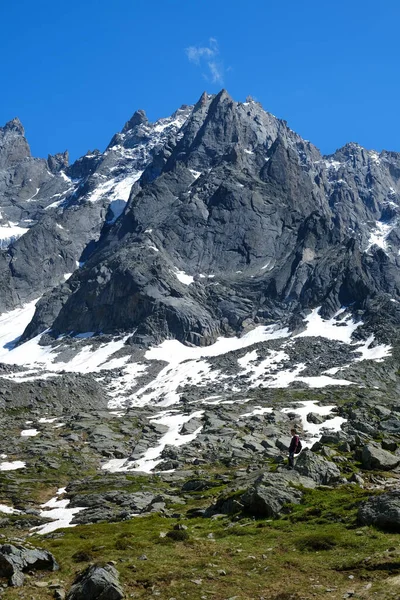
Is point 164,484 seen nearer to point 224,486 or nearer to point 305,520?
point 224,486

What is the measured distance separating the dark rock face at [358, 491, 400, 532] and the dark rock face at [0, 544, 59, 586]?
12.5 meters

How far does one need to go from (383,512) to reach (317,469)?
42.8 ft

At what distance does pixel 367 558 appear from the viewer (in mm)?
20750

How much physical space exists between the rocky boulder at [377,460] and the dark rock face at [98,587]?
26.0 metres

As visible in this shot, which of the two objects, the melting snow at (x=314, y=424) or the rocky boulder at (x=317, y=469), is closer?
the rocky boulder at (x=317, y=469)

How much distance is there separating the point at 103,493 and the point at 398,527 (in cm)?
2683

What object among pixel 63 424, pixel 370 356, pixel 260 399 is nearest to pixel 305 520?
pixel 63 424

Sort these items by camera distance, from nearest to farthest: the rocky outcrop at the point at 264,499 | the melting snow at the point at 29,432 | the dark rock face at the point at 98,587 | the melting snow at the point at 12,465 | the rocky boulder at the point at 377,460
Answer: the dark rock face at the point at 98,587, the rocky outcrop at the point at 264,499, the rocky boulder at the point at 377,460, the melting snow at the point at 12,465, the melting snow at the point at 29,432

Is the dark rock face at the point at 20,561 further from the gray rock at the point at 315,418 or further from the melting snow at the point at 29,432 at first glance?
the gray rock at the point at 315,418

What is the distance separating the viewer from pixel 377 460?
41469mm

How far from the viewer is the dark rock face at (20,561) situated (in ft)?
68.7

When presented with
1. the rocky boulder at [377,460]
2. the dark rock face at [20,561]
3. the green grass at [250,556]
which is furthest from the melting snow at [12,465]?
the dark rock face at [20,561]

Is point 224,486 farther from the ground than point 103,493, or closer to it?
farther from the ground

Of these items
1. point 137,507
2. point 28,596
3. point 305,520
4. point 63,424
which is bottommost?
point 63,424
